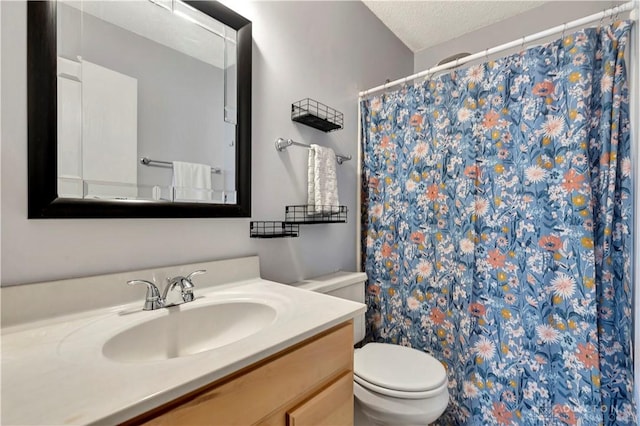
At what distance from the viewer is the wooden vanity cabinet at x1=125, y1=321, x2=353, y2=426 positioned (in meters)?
0.52

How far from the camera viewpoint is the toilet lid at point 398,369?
44.8 inches

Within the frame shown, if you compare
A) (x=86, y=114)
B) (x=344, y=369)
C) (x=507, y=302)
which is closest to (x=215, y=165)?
(x=86, y=114)

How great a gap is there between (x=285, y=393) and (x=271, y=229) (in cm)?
75

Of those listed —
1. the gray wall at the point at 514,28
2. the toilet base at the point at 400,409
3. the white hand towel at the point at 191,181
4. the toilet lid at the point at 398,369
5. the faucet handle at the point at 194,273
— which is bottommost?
the toilet base at the point at 400,409

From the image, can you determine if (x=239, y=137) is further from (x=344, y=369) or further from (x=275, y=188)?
(x=344, y=369)

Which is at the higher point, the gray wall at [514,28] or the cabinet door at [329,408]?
the gray wall at [514,28]

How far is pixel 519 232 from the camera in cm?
Result: 128

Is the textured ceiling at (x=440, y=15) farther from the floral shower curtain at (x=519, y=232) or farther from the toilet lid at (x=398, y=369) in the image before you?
the toilet lid at (x=398, y=369)

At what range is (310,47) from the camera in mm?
1518

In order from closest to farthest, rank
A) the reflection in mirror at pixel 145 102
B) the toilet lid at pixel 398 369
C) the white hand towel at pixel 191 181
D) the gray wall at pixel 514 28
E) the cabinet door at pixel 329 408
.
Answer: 1. the cabinet door at pixel 329 408
2. the reflection in mirror at pixel 145 102
3. the white hand towel at pixel 191 181
4. the toilet lid at pixel 398 369
5. the gray wall at pixel 514 28

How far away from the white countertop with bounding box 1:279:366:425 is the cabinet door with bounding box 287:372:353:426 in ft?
0.59

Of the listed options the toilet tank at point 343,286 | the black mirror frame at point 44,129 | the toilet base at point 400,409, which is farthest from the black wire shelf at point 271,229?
the toilet base at point 400,409

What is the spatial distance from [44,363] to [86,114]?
26.2 inches

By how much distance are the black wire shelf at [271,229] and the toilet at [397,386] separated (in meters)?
0.27
